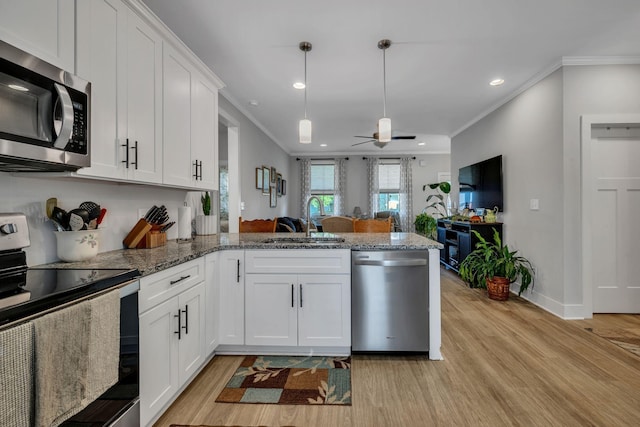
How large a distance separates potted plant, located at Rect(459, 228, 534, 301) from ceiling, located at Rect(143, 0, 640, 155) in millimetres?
2060

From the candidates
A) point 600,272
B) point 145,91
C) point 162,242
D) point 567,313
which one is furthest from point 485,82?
point 162,242

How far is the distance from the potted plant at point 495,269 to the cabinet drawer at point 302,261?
8.34 ft

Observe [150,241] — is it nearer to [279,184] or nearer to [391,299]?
[391,299]

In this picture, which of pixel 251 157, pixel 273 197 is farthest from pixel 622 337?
pixel 273 197

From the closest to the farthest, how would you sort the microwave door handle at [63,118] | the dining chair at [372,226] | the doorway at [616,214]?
the microwave door handle at [63,118] → the doorway at [616,214] → the dining chair at [372,226]

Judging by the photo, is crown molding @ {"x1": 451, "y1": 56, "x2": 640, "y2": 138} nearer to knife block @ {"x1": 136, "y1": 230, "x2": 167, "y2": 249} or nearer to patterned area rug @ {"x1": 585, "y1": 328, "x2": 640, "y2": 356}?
patterned area rug @ {"x1": 585, "y1": 328, "x2": 640, "y2": 356}

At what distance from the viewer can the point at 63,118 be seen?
125 cm

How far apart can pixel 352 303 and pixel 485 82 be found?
3.19 metres

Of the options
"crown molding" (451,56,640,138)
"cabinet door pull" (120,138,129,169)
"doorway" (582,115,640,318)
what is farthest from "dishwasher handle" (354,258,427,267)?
"crown molding" (451,56,640,138)

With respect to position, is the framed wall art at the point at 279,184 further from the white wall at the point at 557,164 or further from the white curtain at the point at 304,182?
the white wall at the point at 557,164

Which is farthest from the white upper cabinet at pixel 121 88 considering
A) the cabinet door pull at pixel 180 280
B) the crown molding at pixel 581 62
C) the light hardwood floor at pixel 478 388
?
the crown molding at pixel 581 62

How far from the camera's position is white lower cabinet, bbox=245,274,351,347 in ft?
7.72

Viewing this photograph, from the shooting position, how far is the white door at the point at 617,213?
10.8 feet

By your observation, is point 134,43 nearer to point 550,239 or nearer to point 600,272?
point 550,239
